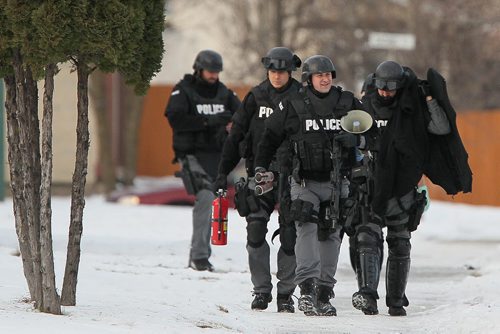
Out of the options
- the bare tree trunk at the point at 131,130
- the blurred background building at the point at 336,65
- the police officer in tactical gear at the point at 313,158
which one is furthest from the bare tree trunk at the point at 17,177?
the bare tree trunk at the point at 131,130

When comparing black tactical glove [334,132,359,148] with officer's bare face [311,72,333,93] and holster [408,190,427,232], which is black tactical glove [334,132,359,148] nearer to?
officer's bare face [311,72,333,93]

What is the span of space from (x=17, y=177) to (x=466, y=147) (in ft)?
75.8

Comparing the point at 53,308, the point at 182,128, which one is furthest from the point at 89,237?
the point at 53,308

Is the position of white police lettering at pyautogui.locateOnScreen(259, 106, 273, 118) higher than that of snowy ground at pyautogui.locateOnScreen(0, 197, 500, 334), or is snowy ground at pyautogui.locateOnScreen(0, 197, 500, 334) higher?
white police lettering at pyautogui.locateOnScreen(259, 106, 273, 118)

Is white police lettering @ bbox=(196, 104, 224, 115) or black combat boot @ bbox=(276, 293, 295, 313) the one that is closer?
black combat boot @ bbox=(276, 293, 295, 313)

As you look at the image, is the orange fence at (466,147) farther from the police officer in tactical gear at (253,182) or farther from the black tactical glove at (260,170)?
the black tactical glove at (260,170)

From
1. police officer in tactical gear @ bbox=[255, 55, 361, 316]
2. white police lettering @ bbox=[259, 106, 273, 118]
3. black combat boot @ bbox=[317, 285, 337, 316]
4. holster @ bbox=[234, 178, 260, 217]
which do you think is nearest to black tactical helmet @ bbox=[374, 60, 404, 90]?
police officer in tactical gear @ bbox=[255, 55, 361, 316]

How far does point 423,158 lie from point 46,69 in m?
3.49

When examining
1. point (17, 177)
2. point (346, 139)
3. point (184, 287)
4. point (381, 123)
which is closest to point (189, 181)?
point (184, 287)

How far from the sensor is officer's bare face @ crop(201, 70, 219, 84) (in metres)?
13.8

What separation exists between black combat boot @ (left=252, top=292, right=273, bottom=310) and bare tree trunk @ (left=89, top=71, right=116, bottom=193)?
18030mm

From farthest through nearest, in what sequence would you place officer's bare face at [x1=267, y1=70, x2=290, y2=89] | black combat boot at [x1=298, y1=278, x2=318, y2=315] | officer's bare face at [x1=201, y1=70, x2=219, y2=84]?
officer's bare face at [x1=201, y1=70, x2=219, y2=84], officer's bare face at [x1=267, y1=70, x2=290, y2=89], black combat boot at [x1=298, y1=278, x2=318, y2=315]

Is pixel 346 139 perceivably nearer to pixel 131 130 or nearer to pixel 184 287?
pixel 184 287

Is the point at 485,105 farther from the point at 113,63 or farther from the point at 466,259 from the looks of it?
the point at 113,63
